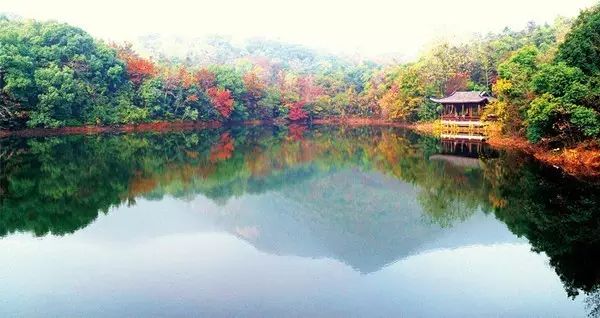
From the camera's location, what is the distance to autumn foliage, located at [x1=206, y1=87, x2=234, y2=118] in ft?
191

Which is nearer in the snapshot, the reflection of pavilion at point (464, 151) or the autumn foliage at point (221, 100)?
the reflection of pavilion at point (464, 151)

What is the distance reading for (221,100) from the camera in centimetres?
5866

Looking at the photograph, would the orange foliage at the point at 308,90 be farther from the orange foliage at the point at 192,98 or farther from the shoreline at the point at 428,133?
the orange foliage at the point at 192,98

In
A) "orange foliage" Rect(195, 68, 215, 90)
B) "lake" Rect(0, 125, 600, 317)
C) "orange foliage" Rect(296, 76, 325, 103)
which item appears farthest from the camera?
"orange foliage" Rect(296, 76, 325, 103)

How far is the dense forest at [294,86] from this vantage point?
67.8 ft

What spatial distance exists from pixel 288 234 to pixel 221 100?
153 feet

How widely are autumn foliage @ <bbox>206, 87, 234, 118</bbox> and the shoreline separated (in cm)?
148

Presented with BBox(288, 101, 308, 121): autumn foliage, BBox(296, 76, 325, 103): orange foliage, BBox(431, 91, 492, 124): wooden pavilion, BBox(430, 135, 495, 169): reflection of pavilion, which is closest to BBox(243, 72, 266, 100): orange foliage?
BBox(288, 101, 308, 121): autumn foliage

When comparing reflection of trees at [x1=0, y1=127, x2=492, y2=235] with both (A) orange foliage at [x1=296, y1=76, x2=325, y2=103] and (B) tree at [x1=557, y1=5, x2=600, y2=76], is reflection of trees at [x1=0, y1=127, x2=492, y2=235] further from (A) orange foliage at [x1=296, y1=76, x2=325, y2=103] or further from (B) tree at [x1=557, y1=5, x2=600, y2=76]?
(A) orange foliage at [x1=296, y1=76, x2=325, y2=103]

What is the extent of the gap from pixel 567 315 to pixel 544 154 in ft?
52.9

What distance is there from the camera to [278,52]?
18000cm

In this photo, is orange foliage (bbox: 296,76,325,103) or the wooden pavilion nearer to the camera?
the wooden pavilion

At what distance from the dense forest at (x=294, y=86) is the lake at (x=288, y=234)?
9.91ft

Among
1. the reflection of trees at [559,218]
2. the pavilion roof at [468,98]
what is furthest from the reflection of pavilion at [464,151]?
the reflection of trees at [559,218]
